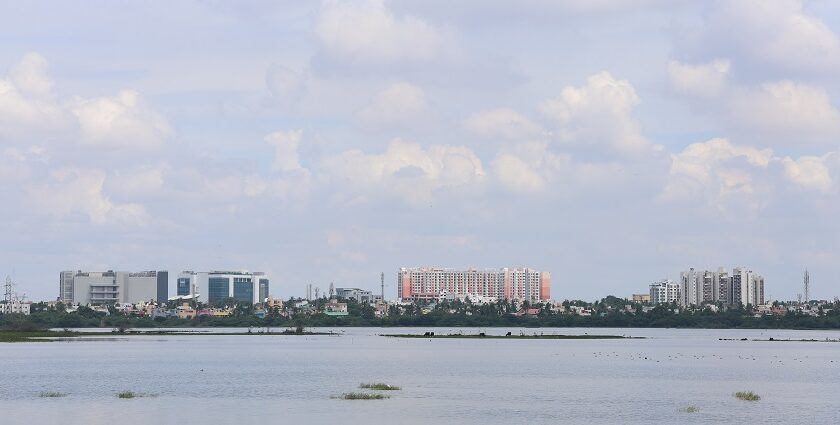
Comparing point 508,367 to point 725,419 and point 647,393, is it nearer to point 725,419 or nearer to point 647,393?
point 647,393

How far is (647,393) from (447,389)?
17.4 meters

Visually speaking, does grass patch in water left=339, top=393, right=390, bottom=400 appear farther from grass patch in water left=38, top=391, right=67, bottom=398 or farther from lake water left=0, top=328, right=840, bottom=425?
grass patch in water left=38, top=391, right=67, bottom=398

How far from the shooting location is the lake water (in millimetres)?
81625

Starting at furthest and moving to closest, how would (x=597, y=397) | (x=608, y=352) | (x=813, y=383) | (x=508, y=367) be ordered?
(x=608, y=352), (x=508, y=367), (x=813, y=383), (x=597, y=397)

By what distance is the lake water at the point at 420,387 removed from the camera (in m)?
81.6

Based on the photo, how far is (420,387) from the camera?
351 ft

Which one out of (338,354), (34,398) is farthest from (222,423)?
(338,354)

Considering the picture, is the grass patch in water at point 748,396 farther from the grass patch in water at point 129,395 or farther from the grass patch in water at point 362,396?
the grass patch in water at point 129,395

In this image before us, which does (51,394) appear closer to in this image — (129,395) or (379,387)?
(129,395)

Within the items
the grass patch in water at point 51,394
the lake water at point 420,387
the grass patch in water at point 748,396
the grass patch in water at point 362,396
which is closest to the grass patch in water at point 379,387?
the lake water at point 420,387

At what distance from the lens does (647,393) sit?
104 metres

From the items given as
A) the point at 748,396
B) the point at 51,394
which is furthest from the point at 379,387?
the point at 748,396

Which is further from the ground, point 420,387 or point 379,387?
point 379,387

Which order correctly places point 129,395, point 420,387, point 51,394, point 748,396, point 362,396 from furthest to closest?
point 420,387
point 748,396
point 51,394
point 129,395
point 362,396
